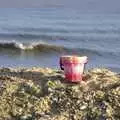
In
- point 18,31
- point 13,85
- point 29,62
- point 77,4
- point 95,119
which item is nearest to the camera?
point 95,119

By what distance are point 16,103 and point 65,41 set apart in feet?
44.2

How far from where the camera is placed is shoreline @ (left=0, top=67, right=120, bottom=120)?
257 inches

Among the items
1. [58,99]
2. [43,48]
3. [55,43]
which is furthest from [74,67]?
[55,43]

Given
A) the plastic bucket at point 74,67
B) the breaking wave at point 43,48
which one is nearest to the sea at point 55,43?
the breaking wave at point 43,48

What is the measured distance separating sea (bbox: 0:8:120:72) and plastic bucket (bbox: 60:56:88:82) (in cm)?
414

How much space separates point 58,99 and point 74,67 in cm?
54

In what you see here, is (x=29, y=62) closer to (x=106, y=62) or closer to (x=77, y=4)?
(x=106, y=62)

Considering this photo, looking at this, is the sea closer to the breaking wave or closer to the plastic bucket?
the breaking wave

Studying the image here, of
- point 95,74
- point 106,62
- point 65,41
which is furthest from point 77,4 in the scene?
point 95,74

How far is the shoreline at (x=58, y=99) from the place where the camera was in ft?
21.4

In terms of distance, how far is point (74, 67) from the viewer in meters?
7.14

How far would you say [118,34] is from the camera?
2133 centimetres

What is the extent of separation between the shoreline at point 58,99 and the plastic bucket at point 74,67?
0.09 m

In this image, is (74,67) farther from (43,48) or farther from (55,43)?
(55,43)
